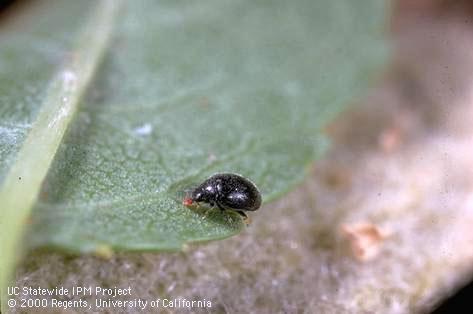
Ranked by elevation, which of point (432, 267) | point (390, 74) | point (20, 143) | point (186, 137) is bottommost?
point (432, 267)

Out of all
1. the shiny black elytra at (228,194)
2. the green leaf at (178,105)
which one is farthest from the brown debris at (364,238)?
the shiny black elytra at (228,194)

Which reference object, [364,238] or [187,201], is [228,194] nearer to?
[187,201]

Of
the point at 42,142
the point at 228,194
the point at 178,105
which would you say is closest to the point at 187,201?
the point at 228,194

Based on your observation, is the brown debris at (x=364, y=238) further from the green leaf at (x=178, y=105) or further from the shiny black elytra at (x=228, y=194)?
the shiny black elytra at (x=228, y=194)

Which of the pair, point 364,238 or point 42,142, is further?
point 364,238

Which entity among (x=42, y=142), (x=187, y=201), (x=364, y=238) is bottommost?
(x=364, y=238)

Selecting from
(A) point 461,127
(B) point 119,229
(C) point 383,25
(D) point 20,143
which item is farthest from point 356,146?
(D) point 20,143

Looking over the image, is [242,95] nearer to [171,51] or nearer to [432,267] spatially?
[171,51]
